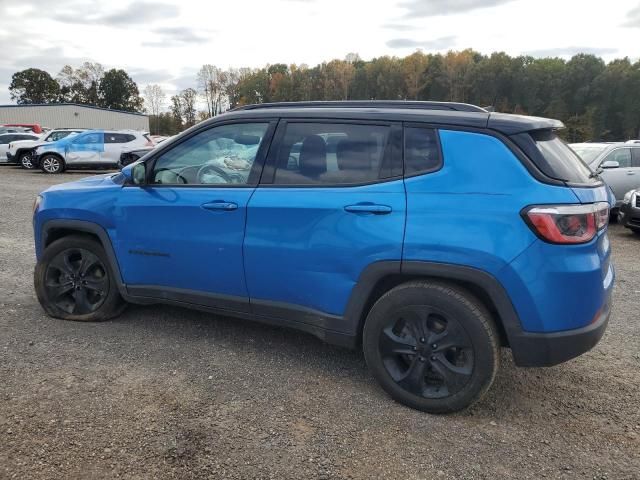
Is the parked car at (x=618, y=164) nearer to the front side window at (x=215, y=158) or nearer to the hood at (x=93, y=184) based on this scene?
the front side window at (x=215, y=158)

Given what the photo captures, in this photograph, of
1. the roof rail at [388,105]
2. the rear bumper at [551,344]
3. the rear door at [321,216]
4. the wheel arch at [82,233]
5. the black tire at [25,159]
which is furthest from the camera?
the black tire at [25,159]

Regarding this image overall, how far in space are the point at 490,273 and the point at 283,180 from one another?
56.5 inches

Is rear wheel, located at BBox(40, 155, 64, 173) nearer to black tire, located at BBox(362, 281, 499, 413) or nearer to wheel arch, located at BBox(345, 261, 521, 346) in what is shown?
wheel arch, located at BBox(345, 261, 521, 346)

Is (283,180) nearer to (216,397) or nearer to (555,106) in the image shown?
(216,397)

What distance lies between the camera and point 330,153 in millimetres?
3258

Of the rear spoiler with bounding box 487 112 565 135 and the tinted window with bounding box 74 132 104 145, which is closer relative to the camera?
the rear spoiler with bounding box 487 112 565 135

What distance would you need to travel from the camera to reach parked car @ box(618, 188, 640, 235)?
8.64 meters

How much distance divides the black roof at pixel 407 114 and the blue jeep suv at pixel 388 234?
16 mm

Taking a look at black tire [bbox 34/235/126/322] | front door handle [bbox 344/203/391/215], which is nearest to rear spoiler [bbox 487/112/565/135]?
front door handle [bbox 344/203/391/215]

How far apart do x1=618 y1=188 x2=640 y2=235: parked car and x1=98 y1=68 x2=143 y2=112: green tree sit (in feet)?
327

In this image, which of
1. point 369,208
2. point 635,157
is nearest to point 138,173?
point 369,208

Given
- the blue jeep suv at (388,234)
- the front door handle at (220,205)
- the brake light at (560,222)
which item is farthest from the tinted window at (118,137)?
the brake light at (560,222)

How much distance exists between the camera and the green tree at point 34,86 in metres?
91.4

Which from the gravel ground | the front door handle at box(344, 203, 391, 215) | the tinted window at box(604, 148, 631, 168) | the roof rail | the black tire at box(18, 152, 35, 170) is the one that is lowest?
the gravel ground
